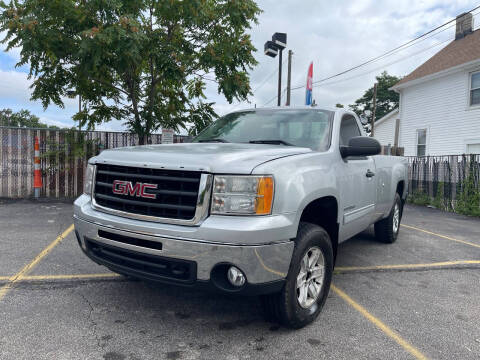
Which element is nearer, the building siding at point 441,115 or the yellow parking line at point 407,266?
the yellow parking line at point 407,266

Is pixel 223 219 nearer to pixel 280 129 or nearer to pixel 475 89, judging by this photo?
pixel 280 129

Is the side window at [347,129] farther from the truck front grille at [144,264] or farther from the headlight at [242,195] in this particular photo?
the truck front grille at [144,264]

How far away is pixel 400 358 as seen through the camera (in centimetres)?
250

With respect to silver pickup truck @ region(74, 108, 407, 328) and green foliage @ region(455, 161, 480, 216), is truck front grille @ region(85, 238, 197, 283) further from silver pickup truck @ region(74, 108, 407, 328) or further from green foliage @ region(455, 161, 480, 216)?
green foliage @ region(455, 161, 480, 216)

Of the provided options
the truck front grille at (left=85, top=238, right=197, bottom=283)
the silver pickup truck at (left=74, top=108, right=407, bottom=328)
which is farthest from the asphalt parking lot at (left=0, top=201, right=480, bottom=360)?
the truck front grille at (left=85, top=238, right=197, bottom=283)

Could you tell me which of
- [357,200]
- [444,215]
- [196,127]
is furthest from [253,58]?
[444,215]

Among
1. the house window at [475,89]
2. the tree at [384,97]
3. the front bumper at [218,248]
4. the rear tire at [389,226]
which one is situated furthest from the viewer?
the tree at [384,97]

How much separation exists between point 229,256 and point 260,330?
32.7 inches

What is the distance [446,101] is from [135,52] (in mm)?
14960

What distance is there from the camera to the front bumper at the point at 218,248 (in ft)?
7.73

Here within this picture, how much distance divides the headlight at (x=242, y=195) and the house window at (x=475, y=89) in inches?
642

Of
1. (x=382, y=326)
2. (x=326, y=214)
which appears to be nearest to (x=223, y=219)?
(x=326, y=214)

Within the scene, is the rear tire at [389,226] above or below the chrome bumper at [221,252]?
below

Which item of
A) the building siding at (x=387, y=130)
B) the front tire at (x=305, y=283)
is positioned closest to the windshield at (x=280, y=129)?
the front tire at (x=305, y=283)
